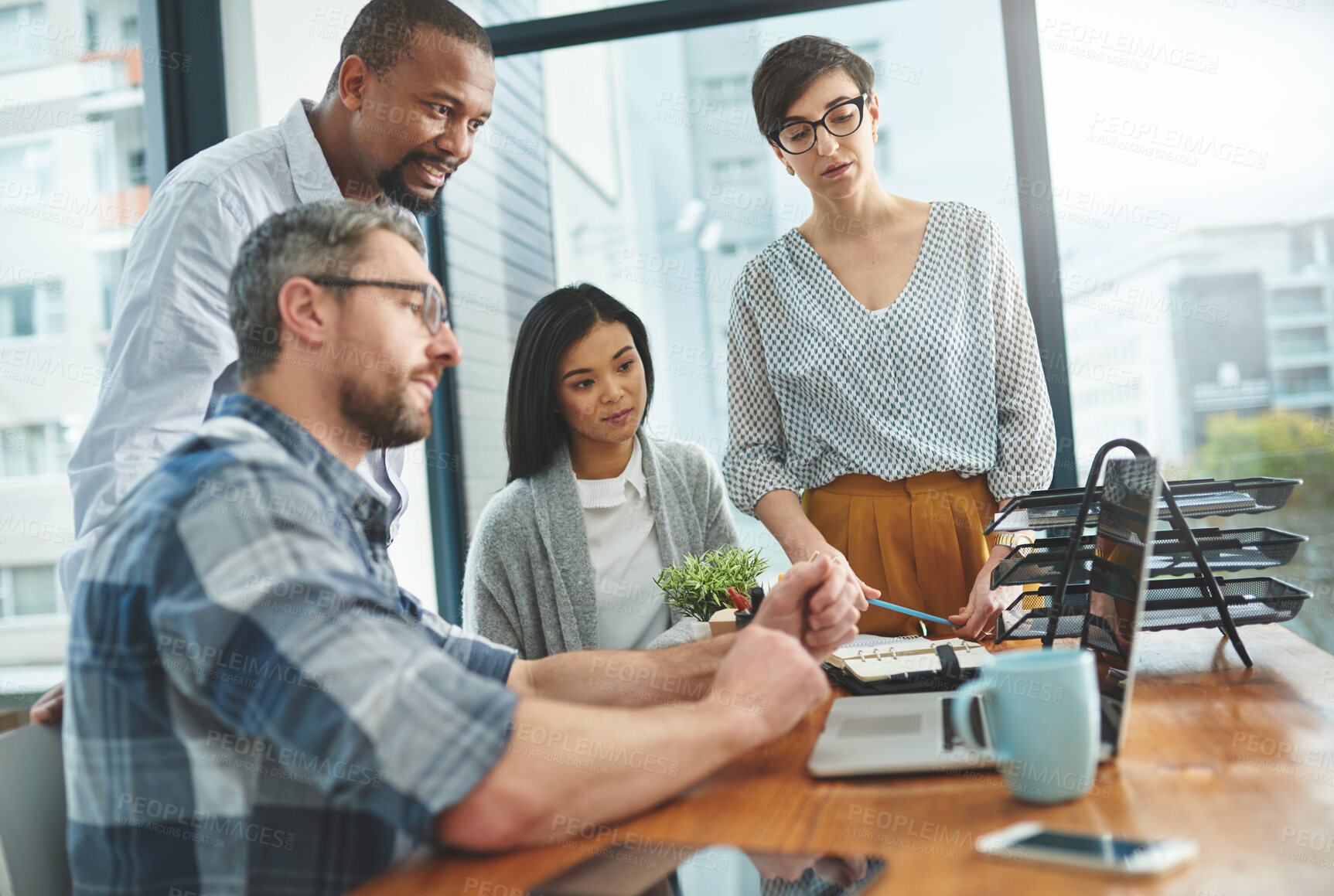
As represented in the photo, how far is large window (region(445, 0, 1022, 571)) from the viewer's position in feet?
8.75

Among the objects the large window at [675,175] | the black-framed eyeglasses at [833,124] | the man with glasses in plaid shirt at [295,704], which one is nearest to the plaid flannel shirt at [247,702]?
the man with glasses in plaid shirt at [295,704]

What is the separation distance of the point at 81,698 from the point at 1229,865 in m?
1.04

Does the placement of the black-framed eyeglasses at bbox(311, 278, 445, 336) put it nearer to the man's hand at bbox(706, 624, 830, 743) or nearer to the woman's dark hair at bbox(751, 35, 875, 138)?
the man's hand at bbox(706, 624, 830, 743)

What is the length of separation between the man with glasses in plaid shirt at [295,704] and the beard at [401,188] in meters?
0.84

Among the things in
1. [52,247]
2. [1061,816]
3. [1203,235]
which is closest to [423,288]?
[1061,816]

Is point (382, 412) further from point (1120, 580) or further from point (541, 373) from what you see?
point (541, 373)

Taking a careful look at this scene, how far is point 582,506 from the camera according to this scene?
2184 mm

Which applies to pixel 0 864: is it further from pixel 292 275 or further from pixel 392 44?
pixel 392 44

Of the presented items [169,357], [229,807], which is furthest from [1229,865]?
[169,357]

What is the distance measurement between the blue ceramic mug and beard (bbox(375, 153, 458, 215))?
1.51 meters

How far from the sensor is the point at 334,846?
0.89 metres

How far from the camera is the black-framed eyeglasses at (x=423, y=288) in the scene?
3.72 ft

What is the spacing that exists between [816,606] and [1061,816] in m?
0.47

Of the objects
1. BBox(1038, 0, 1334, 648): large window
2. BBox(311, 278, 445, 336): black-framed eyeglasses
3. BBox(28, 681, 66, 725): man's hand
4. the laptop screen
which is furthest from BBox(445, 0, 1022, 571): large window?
BBox(28, 681, 66, 725): man's hand
